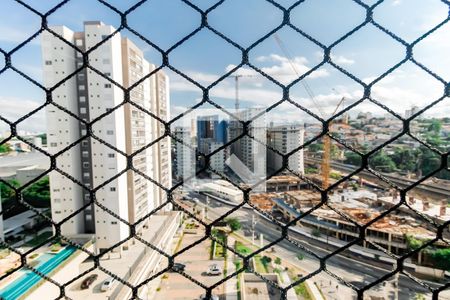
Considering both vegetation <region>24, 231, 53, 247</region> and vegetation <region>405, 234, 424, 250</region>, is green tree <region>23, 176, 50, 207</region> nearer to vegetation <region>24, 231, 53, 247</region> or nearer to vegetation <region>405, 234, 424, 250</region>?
vegetation <region>24, 231, 53, 247</region>

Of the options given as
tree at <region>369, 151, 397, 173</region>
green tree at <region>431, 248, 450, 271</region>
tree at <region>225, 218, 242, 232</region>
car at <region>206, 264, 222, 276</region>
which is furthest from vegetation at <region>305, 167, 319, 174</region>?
car at <region>206, 264, 222, 276</region>

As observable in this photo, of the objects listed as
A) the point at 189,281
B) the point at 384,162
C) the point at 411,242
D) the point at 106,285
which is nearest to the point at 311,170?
the point at 384,162

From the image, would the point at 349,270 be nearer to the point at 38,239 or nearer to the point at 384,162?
the point at 384,162

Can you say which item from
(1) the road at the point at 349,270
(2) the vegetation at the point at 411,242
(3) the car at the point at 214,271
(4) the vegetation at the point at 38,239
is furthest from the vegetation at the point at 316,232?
(4) the vegetation at the point at 38,239

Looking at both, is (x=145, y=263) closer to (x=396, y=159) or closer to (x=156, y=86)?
(x=156, y=86)

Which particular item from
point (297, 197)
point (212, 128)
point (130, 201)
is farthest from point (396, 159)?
point (130, 201)
